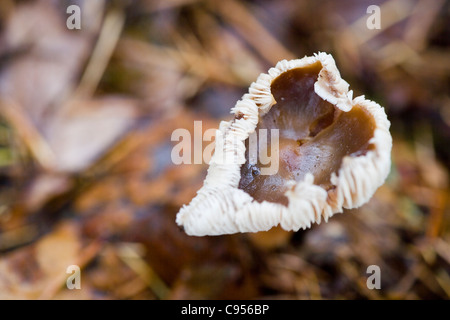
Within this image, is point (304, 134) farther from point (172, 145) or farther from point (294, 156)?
point (172, 145)

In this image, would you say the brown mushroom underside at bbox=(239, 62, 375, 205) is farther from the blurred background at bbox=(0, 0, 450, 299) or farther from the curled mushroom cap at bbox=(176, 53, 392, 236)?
the blurred background at bbox=(0, 0, 450, 299)

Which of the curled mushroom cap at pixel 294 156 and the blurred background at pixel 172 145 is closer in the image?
the curled mushroom cap at pixel 294 156

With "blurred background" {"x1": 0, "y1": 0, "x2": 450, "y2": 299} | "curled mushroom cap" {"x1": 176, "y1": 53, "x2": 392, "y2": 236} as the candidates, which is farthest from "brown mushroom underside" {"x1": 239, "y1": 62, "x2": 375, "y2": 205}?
"blurred background" {"x1": 0, "y1": 0, "x2": 450, "y2": 299}

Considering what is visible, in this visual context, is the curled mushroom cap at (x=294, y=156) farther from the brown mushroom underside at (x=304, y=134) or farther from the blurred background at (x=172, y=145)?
the blurred background at (x=172, y=145)

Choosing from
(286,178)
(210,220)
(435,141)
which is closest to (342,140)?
(286,178)

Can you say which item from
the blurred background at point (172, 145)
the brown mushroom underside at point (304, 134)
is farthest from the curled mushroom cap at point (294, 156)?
the blurred background at point (172, 145)
